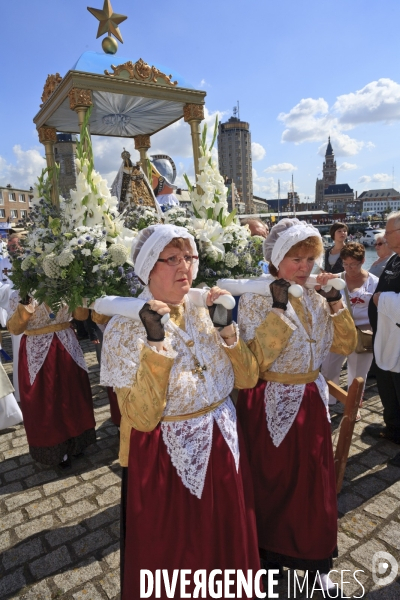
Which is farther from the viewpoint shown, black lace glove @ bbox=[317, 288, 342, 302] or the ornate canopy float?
the ornate canopy float

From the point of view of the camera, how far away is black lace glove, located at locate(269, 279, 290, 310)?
2297 millimetres

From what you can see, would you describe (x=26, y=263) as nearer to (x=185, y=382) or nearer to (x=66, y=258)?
(x=66, y=258)

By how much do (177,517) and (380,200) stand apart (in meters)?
167

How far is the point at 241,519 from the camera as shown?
2037 millimetres

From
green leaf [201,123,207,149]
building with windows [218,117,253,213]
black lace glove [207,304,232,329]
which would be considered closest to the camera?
black lace glove [207,304,232,329]

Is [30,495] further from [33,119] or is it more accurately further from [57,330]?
[33,119]

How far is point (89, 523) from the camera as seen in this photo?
3.27 m

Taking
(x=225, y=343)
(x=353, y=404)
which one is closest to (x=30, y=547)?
(x=225, y=343)

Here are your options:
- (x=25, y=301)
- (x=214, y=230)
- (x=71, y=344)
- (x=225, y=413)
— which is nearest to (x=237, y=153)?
(x=71, y=344)

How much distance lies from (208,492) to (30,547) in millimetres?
1962

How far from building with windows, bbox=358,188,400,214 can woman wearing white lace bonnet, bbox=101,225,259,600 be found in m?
160

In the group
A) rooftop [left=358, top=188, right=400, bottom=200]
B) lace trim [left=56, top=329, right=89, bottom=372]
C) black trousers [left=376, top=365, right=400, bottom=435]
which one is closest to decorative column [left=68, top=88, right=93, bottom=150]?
lace trim [left=56, top=329, right=89, bottom=372]

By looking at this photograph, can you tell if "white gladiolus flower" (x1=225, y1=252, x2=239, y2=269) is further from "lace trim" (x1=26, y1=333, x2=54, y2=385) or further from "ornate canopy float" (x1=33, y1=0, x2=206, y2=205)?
"lace trim" (x1=26, y1=333, x2=54, y2=385)

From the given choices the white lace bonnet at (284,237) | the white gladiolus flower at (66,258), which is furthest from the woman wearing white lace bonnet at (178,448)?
the white gladiolus flower at (66,258)
